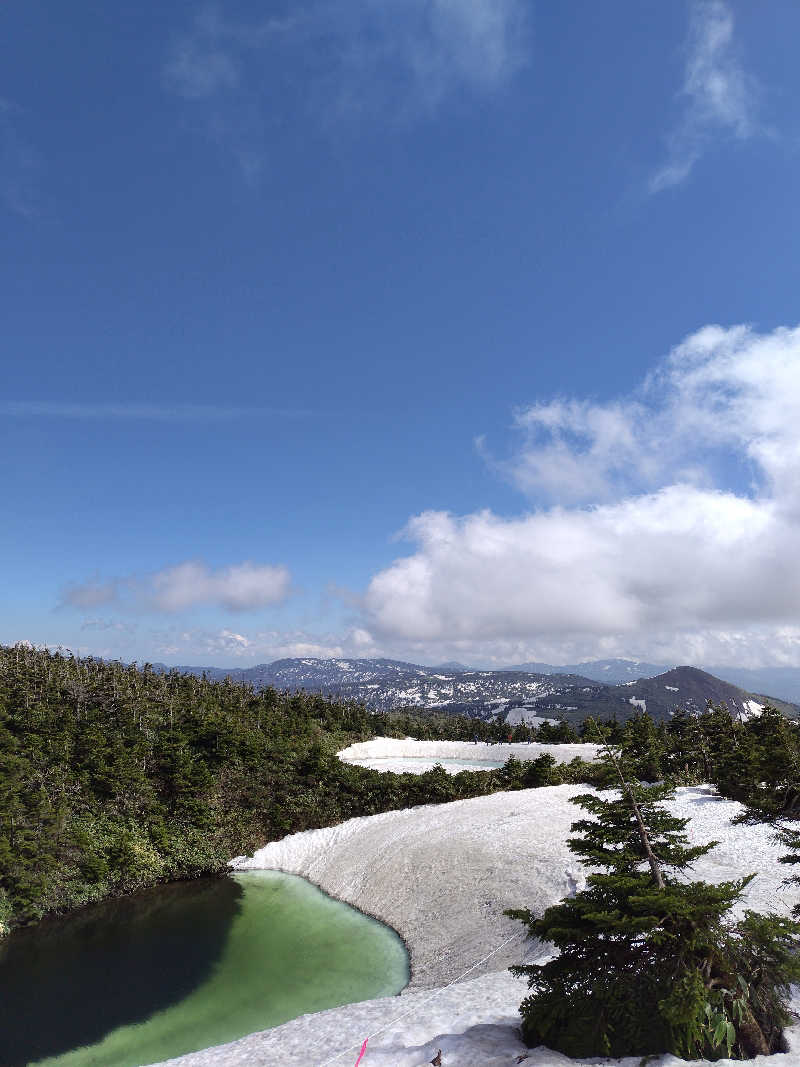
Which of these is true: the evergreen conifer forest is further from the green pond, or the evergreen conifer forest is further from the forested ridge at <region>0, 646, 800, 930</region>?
the green pond

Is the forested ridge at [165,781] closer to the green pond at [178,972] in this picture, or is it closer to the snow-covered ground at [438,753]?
the green pond at [178,972]

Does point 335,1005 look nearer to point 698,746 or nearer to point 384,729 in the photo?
point 698,746

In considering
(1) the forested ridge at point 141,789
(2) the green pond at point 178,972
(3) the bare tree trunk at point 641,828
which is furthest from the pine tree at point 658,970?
(1) the forested ridge at point 141,789

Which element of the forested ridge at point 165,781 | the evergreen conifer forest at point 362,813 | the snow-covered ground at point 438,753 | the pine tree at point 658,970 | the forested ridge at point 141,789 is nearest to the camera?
the pine tree at point 658,970

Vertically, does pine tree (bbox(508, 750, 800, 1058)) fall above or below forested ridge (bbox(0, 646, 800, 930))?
above

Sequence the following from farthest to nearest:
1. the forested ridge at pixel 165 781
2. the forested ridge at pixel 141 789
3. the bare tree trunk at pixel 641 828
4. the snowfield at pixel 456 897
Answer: the forested ridge at pixel 165 781, the forested ridge at pixel 141 789, the snowfield at pixel 456 897, the bare tree trunk at pixel 641 828

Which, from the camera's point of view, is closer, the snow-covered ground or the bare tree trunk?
the bare tree trunk

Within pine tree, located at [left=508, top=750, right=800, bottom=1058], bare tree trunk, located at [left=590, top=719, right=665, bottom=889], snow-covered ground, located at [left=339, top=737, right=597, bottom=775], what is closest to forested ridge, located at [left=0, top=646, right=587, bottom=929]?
snow-covered ground, located at [left=339, top=737, right=597, bottom=775]
